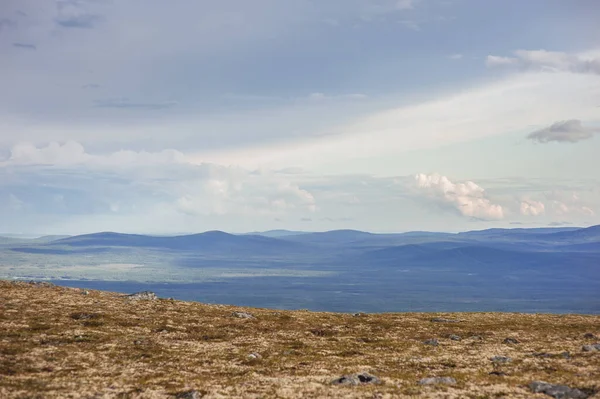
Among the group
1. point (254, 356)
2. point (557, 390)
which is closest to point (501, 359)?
point (557, 390)

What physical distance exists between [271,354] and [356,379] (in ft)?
41.6

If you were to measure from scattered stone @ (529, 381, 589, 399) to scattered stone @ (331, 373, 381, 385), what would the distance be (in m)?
10.6

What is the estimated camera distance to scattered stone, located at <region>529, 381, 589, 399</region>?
101 ft

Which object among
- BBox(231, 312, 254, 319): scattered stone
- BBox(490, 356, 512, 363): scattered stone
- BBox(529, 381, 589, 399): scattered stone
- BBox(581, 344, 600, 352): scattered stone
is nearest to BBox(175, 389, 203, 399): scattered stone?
BBox(529, 381, 589, 399): scattered stone

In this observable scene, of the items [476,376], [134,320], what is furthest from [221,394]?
[134,320]

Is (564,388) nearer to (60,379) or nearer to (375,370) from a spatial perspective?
(375,370)

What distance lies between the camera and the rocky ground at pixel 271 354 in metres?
32.7

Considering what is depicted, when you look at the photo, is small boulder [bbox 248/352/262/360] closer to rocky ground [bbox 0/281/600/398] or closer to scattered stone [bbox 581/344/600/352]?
rocky ground [bbox 0/281/600/398]

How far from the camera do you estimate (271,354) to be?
4556cm

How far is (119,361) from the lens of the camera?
40.6 metres

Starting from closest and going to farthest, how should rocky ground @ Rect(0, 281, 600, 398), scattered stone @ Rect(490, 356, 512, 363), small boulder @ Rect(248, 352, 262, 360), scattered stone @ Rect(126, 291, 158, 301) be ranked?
rocky ground @ Rect(0, 281, 600, 398) < scattered stone @ Rect(490, 356, 512, 363) < small boulder @ Rect(248, 352, 262, 360) < scattered stone @ Rect(126, 291, 158, 301)

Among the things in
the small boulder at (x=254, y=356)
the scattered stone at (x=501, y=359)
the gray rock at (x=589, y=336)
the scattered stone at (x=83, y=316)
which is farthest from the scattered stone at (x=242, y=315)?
the gray rock at (x=589, y=336)

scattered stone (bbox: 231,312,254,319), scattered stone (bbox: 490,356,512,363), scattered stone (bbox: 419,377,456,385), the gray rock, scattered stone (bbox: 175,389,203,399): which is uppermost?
scattered stone (bbox: 175,389,203,399)

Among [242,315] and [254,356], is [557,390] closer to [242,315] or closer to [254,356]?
[254,356]
